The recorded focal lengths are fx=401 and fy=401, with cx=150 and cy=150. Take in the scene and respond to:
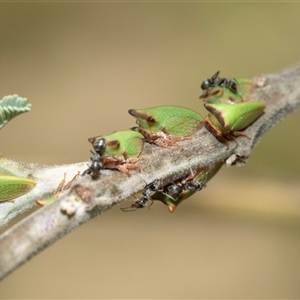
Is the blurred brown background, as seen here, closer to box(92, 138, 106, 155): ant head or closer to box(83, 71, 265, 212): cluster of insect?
box(83, 71, 265, 212): cluster of insect

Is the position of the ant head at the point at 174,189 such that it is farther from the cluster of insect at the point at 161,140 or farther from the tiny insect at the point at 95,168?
the tiny insect at the point at 95,168

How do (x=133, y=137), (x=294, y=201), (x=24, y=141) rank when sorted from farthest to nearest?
(x=24, y=141) → (x=294, y=201) → (x=133, y=137)

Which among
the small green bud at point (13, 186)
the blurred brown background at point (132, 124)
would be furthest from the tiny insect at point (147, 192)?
the blurred brown background at point (132, 124)

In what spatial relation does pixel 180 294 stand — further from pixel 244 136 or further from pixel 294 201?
pixel 244 136

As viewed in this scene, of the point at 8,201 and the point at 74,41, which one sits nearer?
the point at 8,201

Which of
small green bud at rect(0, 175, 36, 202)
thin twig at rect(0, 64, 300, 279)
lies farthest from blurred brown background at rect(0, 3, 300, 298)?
small green bud at rect(0, 175, 36, 202)

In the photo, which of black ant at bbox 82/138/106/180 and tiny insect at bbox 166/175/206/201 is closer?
black ant at bbox 82/138/106/180

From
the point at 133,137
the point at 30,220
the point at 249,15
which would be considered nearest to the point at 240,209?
the point at 249,15

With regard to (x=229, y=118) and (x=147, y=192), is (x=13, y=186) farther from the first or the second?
(x=229, y=118)
